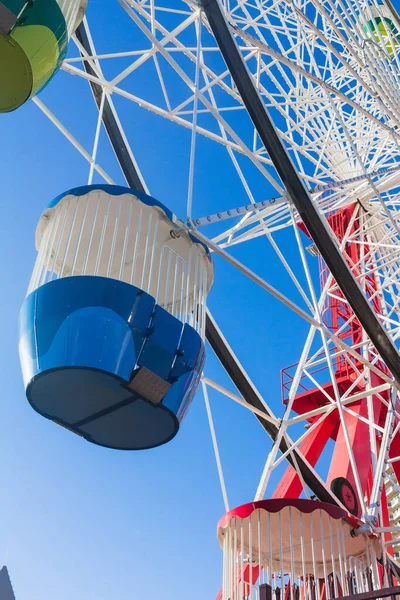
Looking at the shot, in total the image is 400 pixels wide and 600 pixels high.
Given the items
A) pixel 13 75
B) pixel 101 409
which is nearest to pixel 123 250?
pixel 101 409

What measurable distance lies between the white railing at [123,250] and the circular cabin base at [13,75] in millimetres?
1492

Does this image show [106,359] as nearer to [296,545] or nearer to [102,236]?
[102,236]

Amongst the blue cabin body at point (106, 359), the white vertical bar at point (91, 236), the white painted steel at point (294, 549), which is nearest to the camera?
the blue cabin body at point (106, 359)

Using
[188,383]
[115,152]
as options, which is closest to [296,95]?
[115,152]

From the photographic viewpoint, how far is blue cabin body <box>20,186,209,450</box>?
5.23m

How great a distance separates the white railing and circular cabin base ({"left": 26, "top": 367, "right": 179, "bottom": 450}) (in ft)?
2.91

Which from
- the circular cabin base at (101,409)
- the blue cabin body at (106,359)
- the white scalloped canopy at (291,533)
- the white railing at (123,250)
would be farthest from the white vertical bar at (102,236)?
the white scalloped canopy at (291,533)

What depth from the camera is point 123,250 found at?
6.09 m

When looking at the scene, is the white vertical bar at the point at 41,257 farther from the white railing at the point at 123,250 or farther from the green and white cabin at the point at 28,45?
the green and white cabin at the point at 28,45

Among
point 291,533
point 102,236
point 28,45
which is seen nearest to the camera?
point 28,45

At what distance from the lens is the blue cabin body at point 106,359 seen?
17.1ft

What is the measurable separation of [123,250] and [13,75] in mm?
1854

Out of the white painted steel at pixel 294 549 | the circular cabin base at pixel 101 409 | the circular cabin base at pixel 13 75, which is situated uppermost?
the circular cabin base at pixel 13 75

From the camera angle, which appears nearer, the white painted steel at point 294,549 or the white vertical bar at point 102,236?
the white vertical bar at point 102,236
